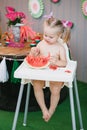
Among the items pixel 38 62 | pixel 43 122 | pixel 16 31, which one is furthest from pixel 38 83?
pixel 16 31

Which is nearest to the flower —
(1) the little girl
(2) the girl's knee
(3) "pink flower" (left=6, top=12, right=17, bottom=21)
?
(3) "pink flower" (left=6, top=12, right=17, bottom=21)

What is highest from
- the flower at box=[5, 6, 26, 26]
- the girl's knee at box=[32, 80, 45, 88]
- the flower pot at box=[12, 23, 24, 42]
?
the flower at box=[5, 6, 26, 26]

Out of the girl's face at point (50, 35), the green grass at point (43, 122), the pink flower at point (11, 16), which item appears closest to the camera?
the girl's face at point (50, 35)

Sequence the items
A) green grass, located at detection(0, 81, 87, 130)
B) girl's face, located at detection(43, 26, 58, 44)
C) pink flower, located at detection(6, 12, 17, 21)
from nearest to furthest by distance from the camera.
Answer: girl's face, located at detection(43, 26, 58, 44), green grass, located at detection(0, 81, 87, 130), pink flower, located at detection(6, 12, 17, 21)

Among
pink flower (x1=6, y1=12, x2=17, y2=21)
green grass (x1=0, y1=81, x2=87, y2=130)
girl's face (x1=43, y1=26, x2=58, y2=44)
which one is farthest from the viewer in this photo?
pink flower (x1=6, y1=12, x2=17, y2=21)

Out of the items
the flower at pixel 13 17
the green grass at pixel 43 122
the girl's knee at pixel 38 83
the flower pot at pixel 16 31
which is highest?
the flower at pixel 13 17

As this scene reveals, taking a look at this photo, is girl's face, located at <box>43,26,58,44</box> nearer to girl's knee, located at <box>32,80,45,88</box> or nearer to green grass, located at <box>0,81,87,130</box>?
girl's knee, located at <box>32,80,45,88</box>

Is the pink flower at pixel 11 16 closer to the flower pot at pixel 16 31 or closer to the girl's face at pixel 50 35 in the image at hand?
the flower pot at pixel 16 31

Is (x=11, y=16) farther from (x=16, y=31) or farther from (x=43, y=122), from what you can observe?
(x=43, y=122)

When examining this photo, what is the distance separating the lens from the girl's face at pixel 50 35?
5.64ft

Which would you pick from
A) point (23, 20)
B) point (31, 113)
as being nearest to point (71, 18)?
point (23, 20)

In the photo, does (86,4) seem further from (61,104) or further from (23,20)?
(61,104)

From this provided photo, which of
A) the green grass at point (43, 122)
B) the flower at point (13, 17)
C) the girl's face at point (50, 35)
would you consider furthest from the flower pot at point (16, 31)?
the girl's face at point (50, 35)

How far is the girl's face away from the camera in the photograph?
1720 mm
